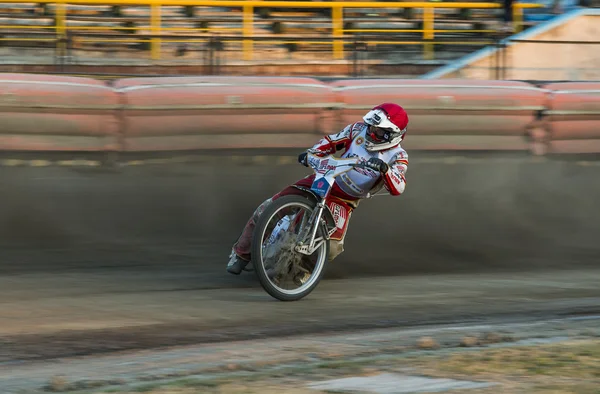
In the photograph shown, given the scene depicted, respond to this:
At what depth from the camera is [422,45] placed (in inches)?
635

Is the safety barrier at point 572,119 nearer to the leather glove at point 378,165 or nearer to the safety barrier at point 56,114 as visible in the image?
the leather glove at point 378,165

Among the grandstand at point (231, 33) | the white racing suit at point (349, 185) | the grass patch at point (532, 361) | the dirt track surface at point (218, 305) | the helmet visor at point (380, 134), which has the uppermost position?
the grandstand at point (231, 33)

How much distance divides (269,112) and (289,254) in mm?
1936

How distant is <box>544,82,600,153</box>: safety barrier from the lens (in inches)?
408

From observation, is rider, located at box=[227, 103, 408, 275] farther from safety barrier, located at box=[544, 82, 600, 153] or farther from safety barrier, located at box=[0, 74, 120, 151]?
safety barrier, located at box=[544, 82, 600, 153]

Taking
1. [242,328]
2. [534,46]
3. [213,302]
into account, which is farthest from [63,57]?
[242,328]

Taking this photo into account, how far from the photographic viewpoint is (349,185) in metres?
8.44

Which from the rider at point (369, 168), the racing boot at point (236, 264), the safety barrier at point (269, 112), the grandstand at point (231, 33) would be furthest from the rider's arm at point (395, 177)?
the grandstand at point (231, 33)

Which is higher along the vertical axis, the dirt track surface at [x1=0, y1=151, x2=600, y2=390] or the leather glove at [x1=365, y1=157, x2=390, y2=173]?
the leather glove at [x1=365, y1=157, x2=390, y2=173]

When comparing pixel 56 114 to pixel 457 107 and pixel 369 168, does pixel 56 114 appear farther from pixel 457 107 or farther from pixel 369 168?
pixel 457 107

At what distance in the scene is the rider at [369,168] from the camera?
8234 mm

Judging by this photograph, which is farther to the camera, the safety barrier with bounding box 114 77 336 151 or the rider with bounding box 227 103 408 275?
the safety barrier with bounding box 114 77 336 151

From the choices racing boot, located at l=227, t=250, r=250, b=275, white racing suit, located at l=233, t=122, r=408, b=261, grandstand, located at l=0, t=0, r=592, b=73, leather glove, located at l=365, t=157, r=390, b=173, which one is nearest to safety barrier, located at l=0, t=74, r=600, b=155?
white racing suit, located at l=233, t=122, r=408, b=261

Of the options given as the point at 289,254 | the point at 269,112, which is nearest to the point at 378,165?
the point at 289,254
